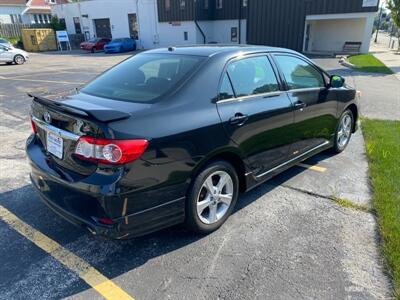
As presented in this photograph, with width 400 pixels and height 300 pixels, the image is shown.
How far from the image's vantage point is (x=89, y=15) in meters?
39.3

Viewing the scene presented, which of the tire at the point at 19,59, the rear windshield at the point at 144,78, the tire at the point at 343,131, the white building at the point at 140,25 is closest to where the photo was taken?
the rear windshield at the point at 144,78

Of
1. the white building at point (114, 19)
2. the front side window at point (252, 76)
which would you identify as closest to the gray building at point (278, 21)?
the white building at point (114, 19)

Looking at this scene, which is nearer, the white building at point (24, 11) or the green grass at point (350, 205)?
the green grass at point (350, 205)

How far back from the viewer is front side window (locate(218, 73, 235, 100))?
3.05 metres

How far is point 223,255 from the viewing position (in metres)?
2.88

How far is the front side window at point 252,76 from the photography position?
3240 millimetres

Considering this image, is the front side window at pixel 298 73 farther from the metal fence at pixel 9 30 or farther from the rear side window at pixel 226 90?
the metal fence at pixel 9 30

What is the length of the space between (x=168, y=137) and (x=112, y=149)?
1.48 feet

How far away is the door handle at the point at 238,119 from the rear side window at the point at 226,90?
195 millimetres

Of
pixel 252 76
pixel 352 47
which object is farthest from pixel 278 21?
pixel 252 76

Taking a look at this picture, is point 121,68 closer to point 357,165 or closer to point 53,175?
point 53,175

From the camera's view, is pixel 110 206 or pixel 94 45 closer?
pixel 110 206

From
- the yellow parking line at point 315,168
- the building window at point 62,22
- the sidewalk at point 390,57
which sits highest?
the building window at point 62,22

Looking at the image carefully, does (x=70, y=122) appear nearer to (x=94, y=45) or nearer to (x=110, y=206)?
(x=110, y=206)
